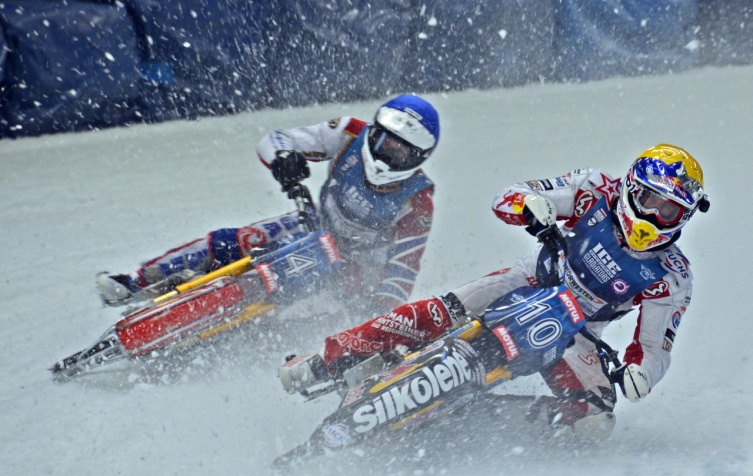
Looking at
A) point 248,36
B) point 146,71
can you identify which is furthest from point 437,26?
point 146,71

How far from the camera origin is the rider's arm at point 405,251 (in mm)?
4746

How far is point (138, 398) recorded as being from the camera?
3986mm

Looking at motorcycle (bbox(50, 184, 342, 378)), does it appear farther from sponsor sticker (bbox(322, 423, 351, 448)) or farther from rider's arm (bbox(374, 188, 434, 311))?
sponsor sticker (bbox(322, 423, 351, 448))

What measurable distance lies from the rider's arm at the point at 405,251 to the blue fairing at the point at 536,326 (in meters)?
0.96

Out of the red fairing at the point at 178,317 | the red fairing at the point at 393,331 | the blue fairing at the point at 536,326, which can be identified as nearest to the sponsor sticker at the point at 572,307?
the blue fairing at the point at 536,326

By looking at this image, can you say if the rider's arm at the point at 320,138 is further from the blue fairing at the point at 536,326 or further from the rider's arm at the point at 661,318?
the rider's arm at the point at 661,318

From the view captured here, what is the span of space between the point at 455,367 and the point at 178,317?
1.53m

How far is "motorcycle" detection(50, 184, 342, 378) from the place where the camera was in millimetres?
4125

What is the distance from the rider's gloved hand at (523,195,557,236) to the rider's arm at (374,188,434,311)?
103 centimetres

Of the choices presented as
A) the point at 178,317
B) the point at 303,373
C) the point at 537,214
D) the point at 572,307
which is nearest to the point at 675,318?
the point at 572,307

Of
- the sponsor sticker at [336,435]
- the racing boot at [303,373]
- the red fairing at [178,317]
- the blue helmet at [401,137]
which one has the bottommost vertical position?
the sponsor sticker at [336,435]

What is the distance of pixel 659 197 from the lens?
3793 millimetres

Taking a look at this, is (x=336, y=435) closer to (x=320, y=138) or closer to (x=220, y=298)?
(x=220, y=298)

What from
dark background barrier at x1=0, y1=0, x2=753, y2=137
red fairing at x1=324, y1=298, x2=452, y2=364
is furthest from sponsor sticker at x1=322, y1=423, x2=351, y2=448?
dark background barrier at x1=0, y1=0, x2=753, y2=137
